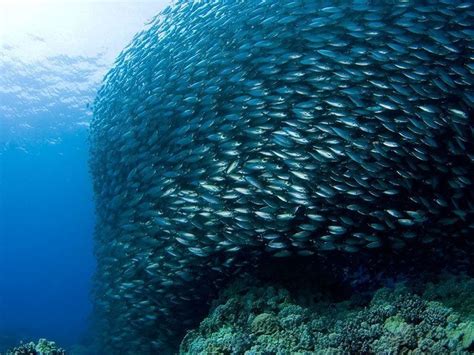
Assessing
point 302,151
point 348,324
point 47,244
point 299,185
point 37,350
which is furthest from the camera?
point 47,244

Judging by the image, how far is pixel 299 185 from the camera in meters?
6.83

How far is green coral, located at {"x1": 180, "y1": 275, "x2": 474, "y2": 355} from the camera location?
441 cm

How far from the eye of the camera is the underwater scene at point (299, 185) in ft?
19.4

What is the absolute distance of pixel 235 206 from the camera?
7.21 metres

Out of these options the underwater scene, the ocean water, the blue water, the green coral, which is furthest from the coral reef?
the blue water

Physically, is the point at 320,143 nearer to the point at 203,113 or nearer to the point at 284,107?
the point at 284,107

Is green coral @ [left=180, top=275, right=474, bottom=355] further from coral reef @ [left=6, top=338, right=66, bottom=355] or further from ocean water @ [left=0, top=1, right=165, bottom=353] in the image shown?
ocean water @ [left=0, top=1, right=165, bottom=353]

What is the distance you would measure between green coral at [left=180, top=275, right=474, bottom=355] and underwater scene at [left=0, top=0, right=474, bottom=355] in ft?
0.08

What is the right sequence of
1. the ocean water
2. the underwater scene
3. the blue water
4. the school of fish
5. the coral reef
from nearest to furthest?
the coral reef
the underwater scene
the school of fish
the ocean water
the blue water

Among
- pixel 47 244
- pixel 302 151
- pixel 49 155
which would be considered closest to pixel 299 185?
pixel 302 151

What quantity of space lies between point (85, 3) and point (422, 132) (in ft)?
81.3

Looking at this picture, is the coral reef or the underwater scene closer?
the coral reef

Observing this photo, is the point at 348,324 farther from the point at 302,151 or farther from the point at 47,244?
the point at 47,244

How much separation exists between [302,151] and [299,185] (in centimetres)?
59
